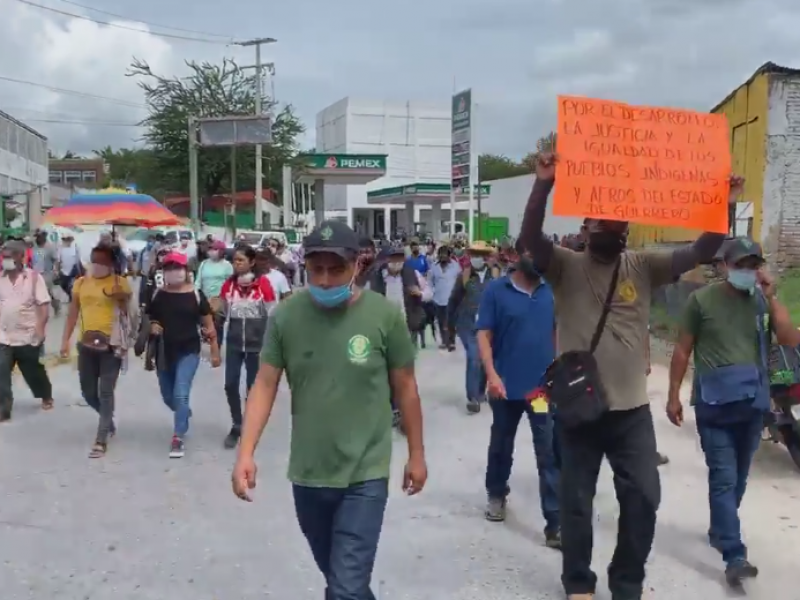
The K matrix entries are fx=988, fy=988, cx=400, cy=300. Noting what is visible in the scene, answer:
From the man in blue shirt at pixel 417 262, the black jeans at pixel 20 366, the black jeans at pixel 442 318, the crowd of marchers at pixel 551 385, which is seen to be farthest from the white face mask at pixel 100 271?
the black jeans at pixel 442 318

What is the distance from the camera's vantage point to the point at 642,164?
4.42 meters

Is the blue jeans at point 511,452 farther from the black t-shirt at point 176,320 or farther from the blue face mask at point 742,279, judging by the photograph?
the black t-shirt at point 176,320

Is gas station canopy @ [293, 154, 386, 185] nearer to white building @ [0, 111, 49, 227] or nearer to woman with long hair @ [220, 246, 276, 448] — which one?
white building @ [0, 111, 49, 227]

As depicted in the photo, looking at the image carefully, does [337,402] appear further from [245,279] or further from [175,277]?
[245,279]

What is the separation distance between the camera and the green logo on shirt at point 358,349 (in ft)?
12.5

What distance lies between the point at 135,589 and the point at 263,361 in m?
2.02

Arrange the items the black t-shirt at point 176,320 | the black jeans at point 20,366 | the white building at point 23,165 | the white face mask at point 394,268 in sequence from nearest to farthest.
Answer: the black t-shirt at point 176,320, the black jeans at point 20,366, the white face mask at point 394,268, the white building at point 23,165

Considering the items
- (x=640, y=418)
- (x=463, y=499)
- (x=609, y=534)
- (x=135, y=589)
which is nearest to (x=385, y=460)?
(x=640, y=418)

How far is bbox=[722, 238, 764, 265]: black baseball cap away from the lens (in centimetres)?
521

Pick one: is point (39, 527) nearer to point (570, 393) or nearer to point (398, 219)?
point (570, 393)

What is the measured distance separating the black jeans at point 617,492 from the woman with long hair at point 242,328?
448cm

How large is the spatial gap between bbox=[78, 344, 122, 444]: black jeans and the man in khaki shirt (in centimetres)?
495

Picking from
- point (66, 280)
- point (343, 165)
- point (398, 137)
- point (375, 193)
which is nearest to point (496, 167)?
point (398, 137)

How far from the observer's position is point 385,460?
12.8ft
